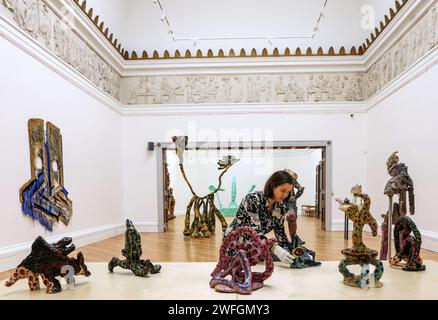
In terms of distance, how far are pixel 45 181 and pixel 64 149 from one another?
0.85 meters

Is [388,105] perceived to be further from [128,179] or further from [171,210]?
[171,210]

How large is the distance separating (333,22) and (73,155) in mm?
7504

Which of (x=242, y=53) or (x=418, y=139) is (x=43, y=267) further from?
(x=242, y=53)

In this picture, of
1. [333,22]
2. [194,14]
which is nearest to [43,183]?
[194,14]

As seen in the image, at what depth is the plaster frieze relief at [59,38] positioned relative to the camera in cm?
453

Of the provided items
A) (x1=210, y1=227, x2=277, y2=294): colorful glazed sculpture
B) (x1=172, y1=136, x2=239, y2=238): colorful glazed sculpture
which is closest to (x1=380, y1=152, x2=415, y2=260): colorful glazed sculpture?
(x1=210, y1=227, x2=277, y2=294): colorful glazed sculpture

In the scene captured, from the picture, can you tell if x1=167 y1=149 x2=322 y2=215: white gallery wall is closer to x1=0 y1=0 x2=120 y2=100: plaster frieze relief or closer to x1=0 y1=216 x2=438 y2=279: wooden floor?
x1=0 y1=216 x2=438 y2=279: wooden floor

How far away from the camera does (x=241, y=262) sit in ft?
8.41

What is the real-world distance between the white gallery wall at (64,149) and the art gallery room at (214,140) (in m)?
0.03

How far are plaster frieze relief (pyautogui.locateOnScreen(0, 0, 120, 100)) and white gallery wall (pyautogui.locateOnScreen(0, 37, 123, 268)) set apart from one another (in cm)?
46

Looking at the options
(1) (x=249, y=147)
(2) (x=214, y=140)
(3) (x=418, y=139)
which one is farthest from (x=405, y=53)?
(2) (x=214, y=140)

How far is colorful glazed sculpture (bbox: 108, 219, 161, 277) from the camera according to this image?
112 inches

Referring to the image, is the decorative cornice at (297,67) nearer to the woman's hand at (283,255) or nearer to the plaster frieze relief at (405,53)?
the plaster frieze relief at (405,53)

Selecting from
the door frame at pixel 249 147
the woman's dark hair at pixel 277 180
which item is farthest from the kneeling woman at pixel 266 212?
the door frame at pixel 249 147
